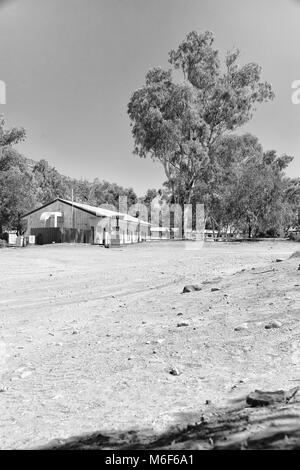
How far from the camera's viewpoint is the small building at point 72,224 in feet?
131

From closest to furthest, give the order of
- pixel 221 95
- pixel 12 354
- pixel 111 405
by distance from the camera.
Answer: pixel 111 405 < pixel 12 354 < pixel 221 95

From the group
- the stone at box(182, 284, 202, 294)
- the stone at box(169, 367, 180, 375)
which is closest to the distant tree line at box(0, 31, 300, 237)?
the stone at box(182, 284, 202, 294)

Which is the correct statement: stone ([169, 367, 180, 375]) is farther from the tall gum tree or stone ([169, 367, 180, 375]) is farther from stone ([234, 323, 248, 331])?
the tall gum tree

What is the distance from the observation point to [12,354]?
5559mm

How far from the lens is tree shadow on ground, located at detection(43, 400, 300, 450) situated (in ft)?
8.36

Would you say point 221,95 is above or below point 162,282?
above

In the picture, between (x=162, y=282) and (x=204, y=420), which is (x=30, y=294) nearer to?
(x=162, y=282)

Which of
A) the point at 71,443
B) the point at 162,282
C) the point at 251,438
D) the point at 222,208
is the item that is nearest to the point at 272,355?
the point at 251,438

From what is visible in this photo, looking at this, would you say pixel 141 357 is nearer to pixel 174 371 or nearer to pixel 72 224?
pixel 174 371

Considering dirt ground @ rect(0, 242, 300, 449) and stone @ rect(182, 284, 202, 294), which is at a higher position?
stone @ rect(182, 284, 202, 294)

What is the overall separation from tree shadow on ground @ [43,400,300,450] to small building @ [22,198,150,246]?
36.2 meters

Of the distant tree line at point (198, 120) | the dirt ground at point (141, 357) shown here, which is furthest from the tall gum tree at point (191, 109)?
the dirt ground at point (141, 357)

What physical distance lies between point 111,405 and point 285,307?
11.9 feet

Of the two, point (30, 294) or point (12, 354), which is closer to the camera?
point (12, 354)
